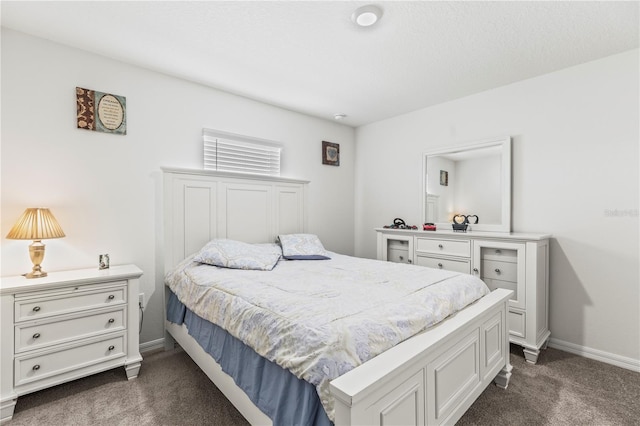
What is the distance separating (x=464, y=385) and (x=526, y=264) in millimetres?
1370

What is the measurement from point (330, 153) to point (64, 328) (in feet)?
10.6

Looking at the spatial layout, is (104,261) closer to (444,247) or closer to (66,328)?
(66,328)

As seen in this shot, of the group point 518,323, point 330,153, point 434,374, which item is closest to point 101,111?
point 330,153

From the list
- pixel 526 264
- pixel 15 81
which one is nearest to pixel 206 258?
pixel 15 81

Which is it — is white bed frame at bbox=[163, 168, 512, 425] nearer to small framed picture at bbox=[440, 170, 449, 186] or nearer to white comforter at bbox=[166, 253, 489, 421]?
white comforter at bbox=[166, 253, 489, 421]

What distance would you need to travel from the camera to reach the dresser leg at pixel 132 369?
216 centimetres

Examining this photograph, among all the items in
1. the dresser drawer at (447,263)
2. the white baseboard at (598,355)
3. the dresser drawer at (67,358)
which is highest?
the dresser drawer at (447,263)

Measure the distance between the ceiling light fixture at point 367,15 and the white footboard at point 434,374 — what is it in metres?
1.87

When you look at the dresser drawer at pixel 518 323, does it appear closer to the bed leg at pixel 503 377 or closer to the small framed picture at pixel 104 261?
the bed leg at pixel 503 377

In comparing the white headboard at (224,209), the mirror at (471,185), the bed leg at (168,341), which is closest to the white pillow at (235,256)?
the white headboard at (224,209)

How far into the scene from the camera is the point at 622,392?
2.04 meters

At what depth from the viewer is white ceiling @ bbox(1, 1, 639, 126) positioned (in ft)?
6.17

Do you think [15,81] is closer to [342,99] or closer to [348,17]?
[348,17]

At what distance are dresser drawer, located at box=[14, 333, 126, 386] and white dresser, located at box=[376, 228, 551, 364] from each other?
2786 mm
